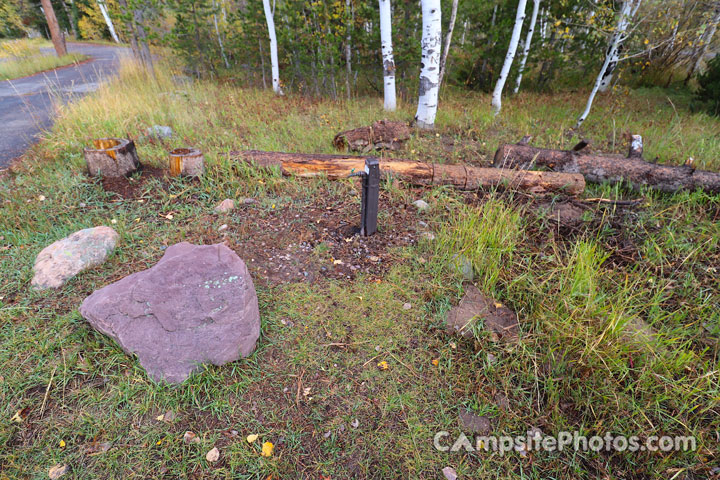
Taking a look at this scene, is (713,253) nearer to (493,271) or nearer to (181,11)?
(493,271)

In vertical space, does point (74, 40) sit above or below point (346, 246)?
above

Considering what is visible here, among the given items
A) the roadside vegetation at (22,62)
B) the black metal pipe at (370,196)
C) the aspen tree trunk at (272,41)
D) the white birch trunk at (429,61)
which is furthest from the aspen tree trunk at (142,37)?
the black metal pipe at (370,196)

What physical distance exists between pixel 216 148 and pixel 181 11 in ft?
21.6

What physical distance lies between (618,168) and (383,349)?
13.4 ft

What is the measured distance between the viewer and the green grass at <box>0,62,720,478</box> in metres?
1.70

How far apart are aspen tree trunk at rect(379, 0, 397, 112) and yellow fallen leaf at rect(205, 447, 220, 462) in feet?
22.1

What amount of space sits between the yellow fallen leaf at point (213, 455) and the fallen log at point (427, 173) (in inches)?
122

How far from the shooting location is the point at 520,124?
6.45m

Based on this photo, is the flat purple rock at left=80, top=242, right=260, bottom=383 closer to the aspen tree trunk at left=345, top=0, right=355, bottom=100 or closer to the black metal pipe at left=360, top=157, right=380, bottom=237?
the black metal pipe at left=360, top=157, right=380, bottom=237

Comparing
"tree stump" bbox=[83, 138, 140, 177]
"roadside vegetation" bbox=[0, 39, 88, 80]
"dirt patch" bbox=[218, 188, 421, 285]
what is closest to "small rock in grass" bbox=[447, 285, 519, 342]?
"dirt patch" bbox=[218, 188, 421, 285]

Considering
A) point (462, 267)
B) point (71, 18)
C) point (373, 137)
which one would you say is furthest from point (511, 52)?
point (71, 18)

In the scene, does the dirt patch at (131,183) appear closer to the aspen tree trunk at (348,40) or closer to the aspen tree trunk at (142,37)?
the aspen tree trunk at (348,40)

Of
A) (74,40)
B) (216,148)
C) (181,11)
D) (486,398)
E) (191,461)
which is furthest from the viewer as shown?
(74,40)

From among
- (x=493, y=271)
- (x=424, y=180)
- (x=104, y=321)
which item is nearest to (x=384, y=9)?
(x=424, y=180)
